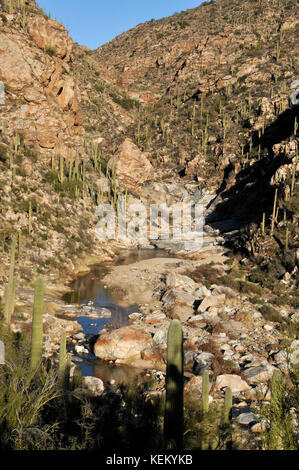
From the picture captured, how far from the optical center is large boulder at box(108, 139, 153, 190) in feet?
127

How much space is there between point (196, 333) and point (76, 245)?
1232 centimetres

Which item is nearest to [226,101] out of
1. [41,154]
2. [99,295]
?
[41,154]

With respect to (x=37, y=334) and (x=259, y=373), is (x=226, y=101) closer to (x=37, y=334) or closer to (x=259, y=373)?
(x=259, y=373)

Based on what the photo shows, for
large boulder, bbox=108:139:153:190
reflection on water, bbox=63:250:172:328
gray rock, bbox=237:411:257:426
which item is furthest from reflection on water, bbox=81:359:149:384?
large boulder, bbox=108:139:153:190

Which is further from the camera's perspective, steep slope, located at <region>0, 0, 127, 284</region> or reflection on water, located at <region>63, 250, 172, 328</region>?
steep slope, located at <region>0, 0, 127, 284</region>

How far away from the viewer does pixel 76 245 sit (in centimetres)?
2244

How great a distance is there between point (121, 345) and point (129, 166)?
1236 inches

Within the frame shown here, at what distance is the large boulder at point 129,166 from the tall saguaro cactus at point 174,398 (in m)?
33.7

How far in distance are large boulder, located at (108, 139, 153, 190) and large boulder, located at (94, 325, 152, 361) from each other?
92.5 ft

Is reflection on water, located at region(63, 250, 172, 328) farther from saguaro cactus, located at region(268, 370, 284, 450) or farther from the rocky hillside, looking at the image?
saguaro cactus, located at region(268, 370, 284, 450)

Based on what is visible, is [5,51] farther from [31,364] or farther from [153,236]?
[31,364]

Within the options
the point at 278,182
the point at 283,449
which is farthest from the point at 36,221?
the point at 283,449

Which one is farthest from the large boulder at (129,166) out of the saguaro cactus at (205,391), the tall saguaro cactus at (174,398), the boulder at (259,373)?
the tall saguaro cactus at (174,398)

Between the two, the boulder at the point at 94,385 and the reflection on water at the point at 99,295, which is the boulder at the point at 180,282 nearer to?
the reflection on water at the point at 99,295
